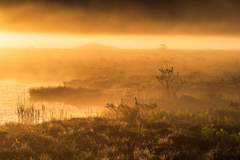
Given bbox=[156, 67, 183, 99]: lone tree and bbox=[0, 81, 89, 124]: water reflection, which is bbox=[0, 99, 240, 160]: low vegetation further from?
bbox=[156, 67, 183, 99]: lone tree

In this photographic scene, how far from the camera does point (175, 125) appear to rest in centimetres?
992

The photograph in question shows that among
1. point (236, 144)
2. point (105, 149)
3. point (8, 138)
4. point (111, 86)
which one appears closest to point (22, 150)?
point (8, 138)

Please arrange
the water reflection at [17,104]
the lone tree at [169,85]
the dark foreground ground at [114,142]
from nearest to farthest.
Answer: the dark foreground ground at [114,142] → the water reflection at [17,104] → the lone tree at [169,85]

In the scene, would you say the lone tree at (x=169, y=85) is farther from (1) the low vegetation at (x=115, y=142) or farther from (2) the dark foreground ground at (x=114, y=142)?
(2) the dark foreground ground at (x=114, y=142)

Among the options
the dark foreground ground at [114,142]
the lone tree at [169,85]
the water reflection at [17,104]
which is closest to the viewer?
the dark foreground ground at [114,142]

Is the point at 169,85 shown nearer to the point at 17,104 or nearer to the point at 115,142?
the point at 17,104

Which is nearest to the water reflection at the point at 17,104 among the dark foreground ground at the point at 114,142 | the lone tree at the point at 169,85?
the dark foreground ground at the point at 114,142

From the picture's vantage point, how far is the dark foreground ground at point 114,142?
6590 mm

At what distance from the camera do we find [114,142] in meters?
7.77

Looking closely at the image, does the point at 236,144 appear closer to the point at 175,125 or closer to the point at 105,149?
the point at 175,125

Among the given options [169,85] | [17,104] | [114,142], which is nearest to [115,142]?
[114,142]

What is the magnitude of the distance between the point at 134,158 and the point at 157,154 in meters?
0.87

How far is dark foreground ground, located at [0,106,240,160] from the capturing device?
6.59m

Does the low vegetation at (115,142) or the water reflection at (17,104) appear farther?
the water reflection at (17,104)
